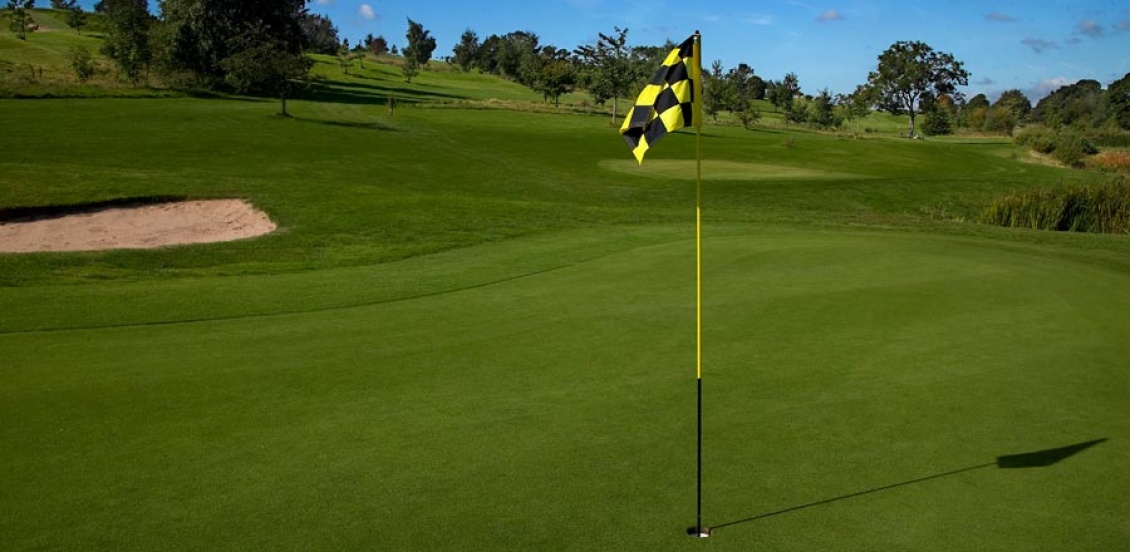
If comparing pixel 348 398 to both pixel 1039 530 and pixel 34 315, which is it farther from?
pixel 34 315

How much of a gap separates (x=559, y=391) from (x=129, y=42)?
2286 inches

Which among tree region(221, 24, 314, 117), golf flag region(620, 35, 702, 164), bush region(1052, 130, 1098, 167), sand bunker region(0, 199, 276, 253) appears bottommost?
sand bunker region(0, 199, 276, 253)

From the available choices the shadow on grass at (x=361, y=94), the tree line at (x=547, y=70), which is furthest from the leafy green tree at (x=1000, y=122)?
the shadow on grass at (x=361, y=94)

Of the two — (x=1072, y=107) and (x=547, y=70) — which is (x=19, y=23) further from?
(x=1072, y=107)

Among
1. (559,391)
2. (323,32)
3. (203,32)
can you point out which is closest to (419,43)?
(323,32)

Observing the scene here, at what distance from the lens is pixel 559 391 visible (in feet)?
24.3

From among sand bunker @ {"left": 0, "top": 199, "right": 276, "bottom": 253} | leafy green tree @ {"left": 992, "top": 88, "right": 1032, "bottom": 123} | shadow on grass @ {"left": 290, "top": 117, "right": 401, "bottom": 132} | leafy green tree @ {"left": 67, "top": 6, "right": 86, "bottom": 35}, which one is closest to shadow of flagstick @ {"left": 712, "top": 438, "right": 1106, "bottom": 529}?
sand bunker @ {"left": 0, "top": 199, "right": 276, "bottom": 253}

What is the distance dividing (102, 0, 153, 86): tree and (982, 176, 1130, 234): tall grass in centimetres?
5324

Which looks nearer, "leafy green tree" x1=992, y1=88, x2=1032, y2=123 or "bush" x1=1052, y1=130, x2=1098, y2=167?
"bush" x1=1052, y1=130, x2=1098, y2=167

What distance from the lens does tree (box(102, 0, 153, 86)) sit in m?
55.6

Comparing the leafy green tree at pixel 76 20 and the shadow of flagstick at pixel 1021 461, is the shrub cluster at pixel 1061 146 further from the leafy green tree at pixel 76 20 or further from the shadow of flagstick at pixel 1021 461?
the leafy green tree at pixel 76 20

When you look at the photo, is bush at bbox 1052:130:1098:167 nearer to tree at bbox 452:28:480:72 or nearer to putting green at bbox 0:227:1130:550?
putting green at bbox 0:227:1130:550

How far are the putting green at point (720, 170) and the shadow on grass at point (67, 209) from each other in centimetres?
1906

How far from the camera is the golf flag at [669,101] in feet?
18.2
